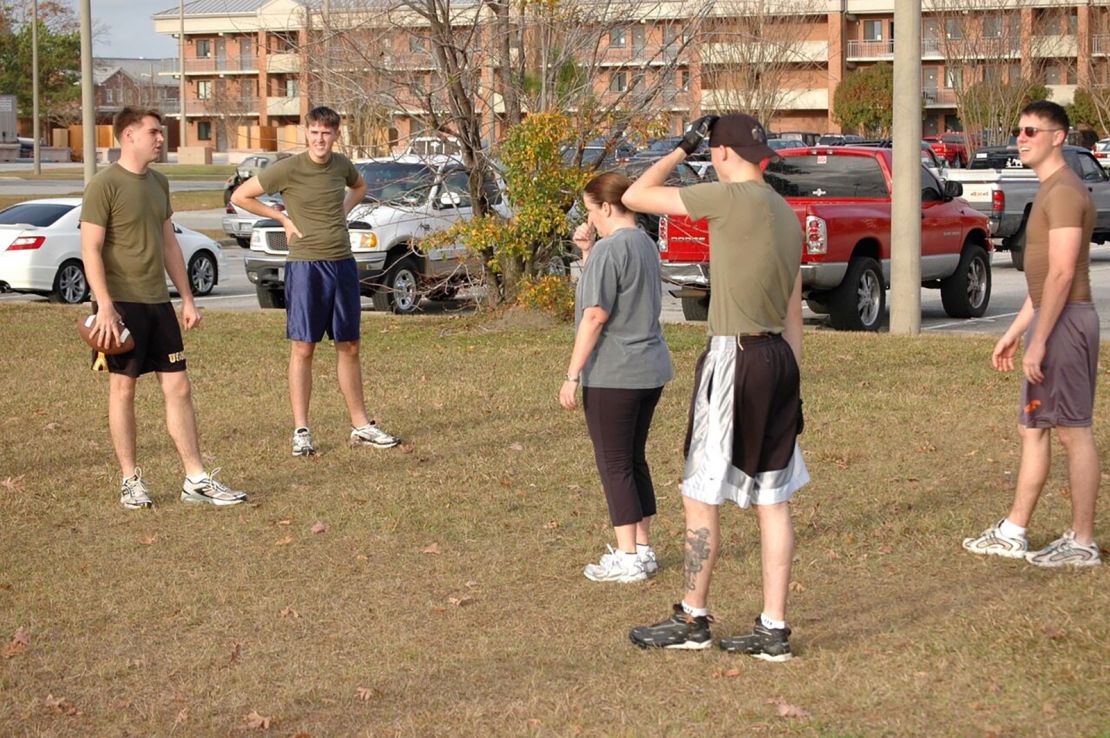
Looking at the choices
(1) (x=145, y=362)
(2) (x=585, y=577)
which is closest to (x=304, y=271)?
(1) (x=145, y=362)

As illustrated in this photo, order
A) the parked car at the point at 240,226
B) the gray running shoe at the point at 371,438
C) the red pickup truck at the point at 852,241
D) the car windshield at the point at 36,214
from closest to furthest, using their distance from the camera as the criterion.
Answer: the gray running shoe at the point at 371,438
the red pickup truck at the point at 852,241
the car windshield at the point at 36,214
the parked car at the point at 240,226

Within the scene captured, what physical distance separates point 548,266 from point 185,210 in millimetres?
28264

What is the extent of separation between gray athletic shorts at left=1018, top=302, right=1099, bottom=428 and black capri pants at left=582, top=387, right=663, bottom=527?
5.51 feet

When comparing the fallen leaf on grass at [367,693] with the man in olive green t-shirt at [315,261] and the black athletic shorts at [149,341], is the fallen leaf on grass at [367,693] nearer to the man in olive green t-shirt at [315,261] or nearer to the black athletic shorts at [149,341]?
the black athletic shorts at [149,341]

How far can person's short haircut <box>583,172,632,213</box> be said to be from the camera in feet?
21.4

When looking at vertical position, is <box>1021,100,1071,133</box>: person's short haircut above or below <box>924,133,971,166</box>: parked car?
below

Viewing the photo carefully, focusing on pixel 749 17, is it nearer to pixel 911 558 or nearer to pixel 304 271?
pixel 304 271

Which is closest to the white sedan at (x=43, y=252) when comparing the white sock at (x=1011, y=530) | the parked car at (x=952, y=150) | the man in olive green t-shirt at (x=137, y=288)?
the man in olive green t-shirt at (x=137, y=288)

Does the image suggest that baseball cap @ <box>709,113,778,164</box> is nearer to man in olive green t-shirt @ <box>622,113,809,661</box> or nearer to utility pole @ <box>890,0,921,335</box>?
man in olive green t-shirt @ <box>622,113,809,661</box>

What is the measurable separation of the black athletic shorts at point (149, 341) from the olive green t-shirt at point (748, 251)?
145 inches

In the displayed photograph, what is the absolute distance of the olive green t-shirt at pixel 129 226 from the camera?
26.8ft

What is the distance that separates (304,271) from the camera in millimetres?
9719

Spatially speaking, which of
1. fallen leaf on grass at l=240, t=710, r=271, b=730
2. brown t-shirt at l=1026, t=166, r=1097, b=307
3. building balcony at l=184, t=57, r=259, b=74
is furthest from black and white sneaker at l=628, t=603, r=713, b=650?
building balcony at l=184, t=57, r=259, b=74

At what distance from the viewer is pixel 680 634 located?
5.88 meters
